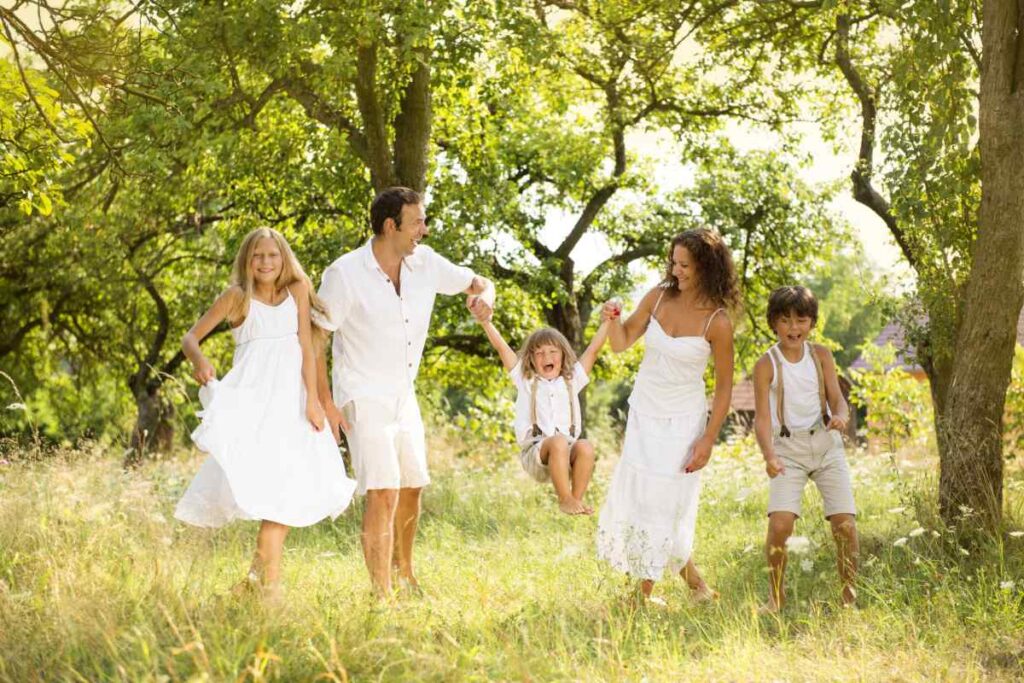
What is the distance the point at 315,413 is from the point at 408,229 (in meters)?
1.15

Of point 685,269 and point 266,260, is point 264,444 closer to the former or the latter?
point 266,260

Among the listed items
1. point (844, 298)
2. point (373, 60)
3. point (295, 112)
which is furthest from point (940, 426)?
point (844, 298)

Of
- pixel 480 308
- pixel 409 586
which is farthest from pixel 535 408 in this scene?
pixel 409 586

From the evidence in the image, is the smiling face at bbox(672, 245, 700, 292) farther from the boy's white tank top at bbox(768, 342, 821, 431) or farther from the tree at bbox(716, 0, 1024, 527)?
the tree at bbox(716, 0, 1024, 527)

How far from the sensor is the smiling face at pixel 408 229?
252 inches

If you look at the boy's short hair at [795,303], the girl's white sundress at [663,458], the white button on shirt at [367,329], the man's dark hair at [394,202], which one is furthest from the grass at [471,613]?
the man's dark hair at [394,202]

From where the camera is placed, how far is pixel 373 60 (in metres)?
12.4

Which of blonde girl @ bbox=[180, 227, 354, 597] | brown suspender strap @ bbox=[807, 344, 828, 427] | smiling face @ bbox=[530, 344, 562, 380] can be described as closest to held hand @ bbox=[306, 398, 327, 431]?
blonde girl @ bbox=[180, 227, 354, 597]

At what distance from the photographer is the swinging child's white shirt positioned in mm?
7449

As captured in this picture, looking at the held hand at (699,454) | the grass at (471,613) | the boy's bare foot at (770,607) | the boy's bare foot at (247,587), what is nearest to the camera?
the grass at (471,613)

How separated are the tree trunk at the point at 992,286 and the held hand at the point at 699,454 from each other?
2.08 metres

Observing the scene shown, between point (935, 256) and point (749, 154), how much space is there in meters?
12.0

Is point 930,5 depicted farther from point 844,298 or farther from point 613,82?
point 844,298

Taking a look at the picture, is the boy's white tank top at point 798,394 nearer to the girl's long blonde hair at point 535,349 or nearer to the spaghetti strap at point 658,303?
the spaghetti strap at point 658,303
